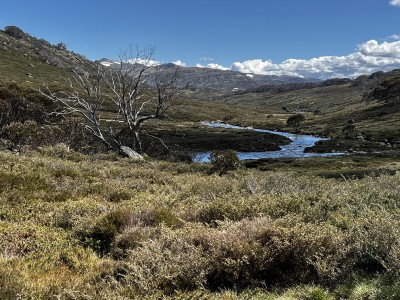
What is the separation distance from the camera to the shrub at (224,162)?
29031 mm

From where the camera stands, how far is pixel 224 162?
30.0 metres

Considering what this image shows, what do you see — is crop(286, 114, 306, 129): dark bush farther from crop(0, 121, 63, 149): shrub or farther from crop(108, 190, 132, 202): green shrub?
crop(108, 190, 132, 202): green shrub

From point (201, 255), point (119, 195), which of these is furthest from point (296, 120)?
point (201, 255)

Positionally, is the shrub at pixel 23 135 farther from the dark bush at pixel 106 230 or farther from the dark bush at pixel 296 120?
the dark bush at pixel 296 120

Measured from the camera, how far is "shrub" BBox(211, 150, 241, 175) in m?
29.0

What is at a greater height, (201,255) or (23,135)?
(23,135)

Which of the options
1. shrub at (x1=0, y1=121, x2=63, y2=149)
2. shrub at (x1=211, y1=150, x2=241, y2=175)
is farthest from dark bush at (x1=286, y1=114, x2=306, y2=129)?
shrub at (x1=0, y1=121, x2=63, y2=149)

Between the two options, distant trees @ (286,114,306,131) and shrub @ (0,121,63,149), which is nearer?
shrub @ (0,121,63,149)

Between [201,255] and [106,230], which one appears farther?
[106,230]

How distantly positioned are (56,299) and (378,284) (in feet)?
14.2

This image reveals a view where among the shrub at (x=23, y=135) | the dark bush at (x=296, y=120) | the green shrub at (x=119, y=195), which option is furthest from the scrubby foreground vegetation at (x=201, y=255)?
the dark bush at (x=296, y=120)

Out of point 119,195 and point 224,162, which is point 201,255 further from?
point 224,162

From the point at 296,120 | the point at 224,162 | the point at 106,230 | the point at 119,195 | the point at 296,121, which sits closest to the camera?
the point at 106,230

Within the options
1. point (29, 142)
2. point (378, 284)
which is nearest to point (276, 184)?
point (378, 284)
